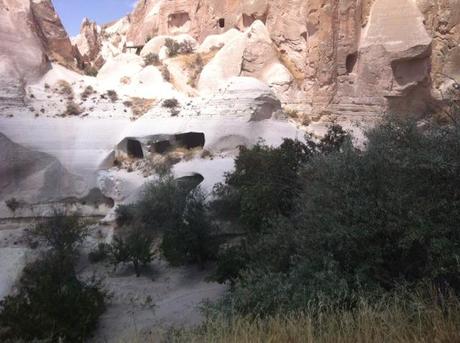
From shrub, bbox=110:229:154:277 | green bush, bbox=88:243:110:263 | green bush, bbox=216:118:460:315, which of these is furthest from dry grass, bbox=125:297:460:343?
green bush, bbox=88:243:110:263

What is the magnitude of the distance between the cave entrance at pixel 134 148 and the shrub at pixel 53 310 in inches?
274

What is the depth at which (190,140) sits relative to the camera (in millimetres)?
16688

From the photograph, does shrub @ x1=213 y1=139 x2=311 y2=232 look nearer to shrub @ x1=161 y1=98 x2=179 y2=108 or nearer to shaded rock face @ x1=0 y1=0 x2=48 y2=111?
shrub @ x1=161 y1=98 x2=179 y2=108

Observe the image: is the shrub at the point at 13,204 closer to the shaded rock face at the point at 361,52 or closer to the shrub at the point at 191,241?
the shrub at the point at 191,241

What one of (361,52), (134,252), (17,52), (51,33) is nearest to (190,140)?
(134,252)

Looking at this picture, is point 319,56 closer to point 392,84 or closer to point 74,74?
point 392,84

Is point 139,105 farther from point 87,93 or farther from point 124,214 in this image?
point 124,214

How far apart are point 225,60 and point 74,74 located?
6.69m

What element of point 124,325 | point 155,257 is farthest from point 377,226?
point 155,257

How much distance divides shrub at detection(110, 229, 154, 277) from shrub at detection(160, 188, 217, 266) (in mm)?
443

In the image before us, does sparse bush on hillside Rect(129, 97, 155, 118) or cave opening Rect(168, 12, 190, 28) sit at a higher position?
cave opening Rect(168, 12, 190, 28)

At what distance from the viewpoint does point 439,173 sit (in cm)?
541

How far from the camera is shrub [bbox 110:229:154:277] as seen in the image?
1151 cm

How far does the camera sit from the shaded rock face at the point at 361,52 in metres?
16.7
